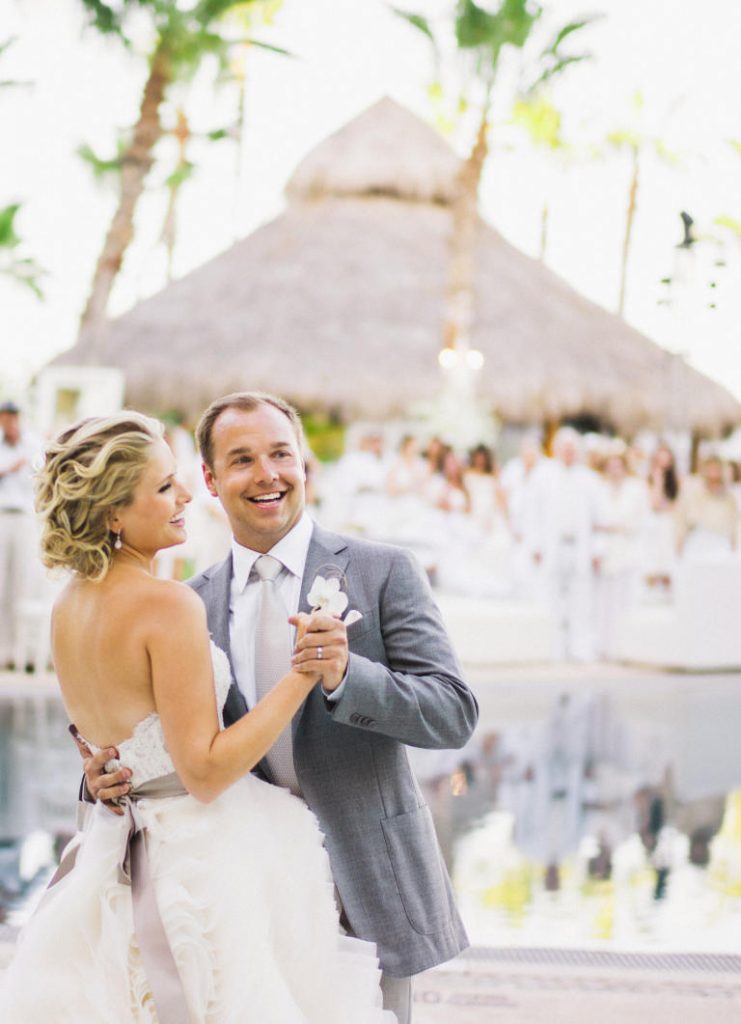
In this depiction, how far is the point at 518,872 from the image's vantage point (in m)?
6.11

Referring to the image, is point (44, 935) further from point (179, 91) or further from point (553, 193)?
point (553, 193)

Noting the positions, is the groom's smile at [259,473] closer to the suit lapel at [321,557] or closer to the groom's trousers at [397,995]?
the suit lapel at [321,557]

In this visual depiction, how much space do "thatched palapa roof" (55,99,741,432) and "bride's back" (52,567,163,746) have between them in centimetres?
2345

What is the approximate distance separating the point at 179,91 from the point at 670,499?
11.5m

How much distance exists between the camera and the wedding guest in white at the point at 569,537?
14695 millimetres

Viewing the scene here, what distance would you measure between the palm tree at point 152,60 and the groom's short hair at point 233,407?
1938 centimetres

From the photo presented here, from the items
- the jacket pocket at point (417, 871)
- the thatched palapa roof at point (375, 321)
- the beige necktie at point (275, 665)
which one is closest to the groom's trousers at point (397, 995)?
the jacket pocket at point (417, 871)

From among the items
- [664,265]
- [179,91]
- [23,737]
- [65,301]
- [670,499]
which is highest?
[179,91]

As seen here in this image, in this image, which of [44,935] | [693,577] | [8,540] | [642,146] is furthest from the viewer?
[642,146]

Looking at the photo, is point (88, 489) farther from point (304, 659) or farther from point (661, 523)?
point (661, 523)

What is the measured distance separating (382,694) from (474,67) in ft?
83.3

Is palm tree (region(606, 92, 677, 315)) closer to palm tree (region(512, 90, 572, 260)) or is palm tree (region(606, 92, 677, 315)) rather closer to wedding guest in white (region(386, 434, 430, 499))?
palm tree (region(512, 90, 572, 260))

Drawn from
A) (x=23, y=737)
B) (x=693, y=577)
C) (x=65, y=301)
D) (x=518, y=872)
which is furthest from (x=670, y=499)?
(x=65, y=301)

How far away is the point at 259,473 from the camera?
2990 millimetres
